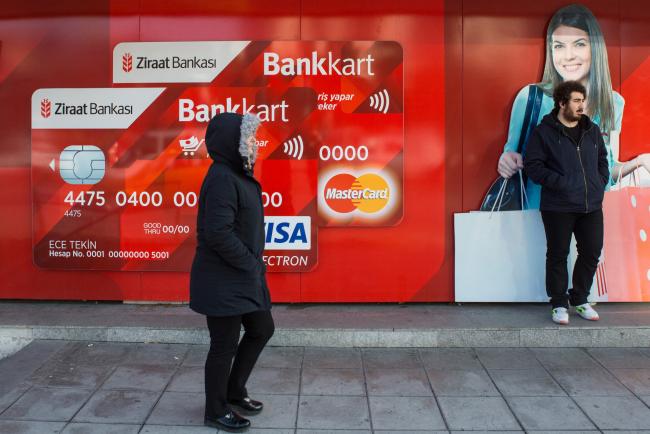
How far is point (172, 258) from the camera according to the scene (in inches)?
217

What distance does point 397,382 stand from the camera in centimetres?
421

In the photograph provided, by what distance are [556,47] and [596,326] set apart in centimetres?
245

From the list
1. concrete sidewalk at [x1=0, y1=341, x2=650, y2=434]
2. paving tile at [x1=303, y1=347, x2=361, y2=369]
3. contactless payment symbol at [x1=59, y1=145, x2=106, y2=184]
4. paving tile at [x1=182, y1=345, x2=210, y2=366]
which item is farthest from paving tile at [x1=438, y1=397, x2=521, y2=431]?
contactless payment symbol at [x1=59, y1=145, x2=106, y2=184]

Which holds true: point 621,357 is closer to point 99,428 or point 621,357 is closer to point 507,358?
point 507,358

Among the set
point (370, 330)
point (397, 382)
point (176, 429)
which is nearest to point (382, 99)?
point (370, 330)

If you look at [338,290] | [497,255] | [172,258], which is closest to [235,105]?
[172,258]

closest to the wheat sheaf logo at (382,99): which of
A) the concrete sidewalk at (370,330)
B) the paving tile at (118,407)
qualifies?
the concrete sidewalk at (370,330)

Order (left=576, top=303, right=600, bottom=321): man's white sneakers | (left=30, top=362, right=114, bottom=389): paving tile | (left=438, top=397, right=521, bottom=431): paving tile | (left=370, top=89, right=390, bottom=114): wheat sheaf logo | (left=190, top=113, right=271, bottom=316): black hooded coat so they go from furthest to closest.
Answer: (left=370, top=89, right=390, bottom=114): wheat sheaf logo
(left=576, top=303, right=600, bottom=321): man's white sneakers
(left=30, top=362, right=114, bottom=389): paving tile
(left=438, top=397, right=521, bottom=431): paving tile
(left=190, top=113, right=271, bottom=316): black hooded coat

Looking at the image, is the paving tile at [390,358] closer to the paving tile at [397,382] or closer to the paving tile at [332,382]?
the paving tile at [397,382]

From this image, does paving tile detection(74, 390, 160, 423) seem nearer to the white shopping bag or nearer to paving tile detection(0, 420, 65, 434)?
paving tile detection(0, 420, 65, 434)

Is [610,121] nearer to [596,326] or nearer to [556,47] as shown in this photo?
[556,47]

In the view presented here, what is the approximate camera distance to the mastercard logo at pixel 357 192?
545 centimetres

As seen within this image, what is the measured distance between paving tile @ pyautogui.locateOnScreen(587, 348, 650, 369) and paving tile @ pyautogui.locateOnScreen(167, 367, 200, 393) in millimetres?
2950

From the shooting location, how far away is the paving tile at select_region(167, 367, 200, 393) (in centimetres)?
409
